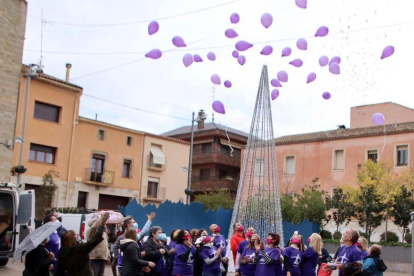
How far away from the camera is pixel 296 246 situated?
9922 mm

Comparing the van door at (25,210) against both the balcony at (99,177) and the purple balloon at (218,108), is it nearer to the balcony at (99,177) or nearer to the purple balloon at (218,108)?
the purple balloon at (218,108)

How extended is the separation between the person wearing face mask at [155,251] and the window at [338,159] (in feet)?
103

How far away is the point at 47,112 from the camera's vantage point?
114 ft

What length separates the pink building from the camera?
36.9 meters

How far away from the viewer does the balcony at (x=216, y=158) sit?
48969mm

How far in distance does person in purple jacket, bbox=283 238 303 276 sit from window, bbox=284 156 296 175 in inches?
1291

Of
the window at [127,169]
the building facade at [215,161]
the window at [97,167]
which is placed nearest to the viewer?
the window at [97,167]

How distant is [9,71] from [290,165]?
24753 mm

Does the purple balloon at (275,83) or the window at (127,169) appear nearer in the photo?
the purple balloon at (275,83)

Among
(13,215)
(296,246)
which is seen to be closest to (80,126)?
(13,215)

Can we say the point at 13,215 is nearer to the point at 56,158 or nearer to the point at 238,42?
the point at 238,42

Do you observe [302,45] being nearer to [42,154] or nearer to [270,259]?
[270,259]

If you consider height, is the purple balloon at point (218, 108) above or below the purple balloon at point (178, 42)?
below

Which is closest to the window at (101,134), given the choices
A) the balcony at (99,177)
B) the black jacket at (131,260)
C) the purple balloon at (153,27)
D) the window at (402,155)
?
the balcony at (99,177)
